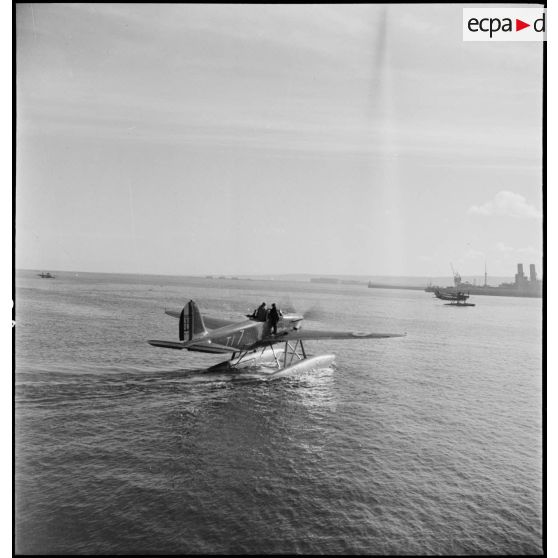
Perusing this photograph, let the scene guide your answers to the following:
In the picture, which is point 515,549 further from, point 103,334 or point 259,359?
point 103,334

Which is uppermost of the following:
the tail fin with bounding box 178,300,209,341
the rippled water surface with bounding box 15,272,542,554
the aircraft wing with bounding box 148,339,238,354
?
the tail fin with bounding box 178,300,209,341

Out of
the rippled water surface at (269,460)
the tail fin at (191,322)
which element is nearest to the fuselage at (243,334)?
the tail fin at (191,322)

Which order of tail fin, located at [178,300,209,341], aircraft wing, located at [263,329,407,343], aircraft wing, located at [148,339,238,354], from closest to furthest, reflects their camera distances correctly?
1. aircraft wing, located at [148,339,238,354]
2. tail fin, located at [178,300,209,341]
3. aircraft wing, located at [263,329,407,343]

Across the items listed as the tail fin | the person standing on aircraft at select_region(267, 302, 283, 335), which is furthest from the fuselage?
the tail fin

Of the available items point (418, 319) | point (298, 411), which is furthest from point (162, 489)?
point (418, 319)

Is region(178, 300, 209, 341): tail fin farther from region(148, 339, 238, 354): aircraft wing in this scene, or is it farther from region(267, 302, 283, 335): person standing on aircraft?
region(267, 302, 283, 335): person standing on aircraft

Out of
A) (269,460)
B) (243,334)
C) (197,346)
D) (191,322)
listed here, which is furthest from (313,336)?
(269,460)

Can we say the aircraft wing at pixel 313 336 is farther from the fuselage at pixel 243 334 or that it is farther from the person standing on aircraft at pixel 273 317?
the person standing on aircraft at pixel 273 317
